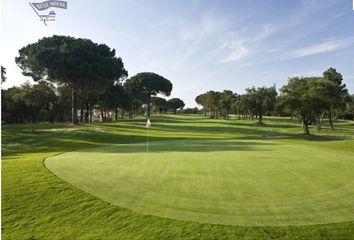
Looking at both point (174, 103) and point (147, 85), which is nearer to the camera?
point (147, 85)

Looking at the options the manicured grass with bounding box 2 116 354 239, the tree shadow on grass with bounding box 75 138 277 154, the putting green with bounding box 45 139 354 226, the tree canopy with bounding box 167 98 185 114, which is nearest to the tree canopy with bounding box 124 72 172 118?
the tree shadow on grass with bounding box 75 138 277 154

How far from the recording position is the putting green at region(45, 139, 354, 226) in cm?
697

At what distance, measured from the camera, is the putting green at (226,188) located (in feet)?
22.9

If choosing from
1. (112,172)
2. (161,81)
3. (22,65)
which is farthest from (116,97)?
(112,172)

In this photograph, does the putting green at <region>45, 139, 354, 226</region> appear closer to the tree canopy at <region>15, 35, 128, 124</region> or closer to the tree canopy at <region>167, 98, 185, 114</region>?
the tree canopy at <region>15, 35, 128, 124</region>

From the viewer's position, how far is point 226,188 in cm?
878

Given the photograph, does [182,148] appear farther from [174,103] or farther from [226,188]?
[174,103]

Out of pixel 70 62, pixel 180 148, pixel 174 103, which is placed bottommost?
pixel 180 148

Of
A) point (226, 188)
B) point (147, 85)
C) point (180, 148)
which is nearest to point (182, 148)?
point (180, 148)

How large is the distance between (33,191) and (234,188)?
19.0 ft

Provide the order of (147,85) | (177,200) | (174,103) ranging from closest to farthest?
(177,200)
(147,85)
(174,103)

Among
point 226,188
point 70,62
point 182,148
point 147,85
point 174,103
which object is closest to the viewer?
point 226,188

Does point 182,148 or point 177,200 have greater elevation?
point 177,200

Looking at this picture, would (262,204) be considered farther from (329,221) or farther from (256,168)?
(256,168)
